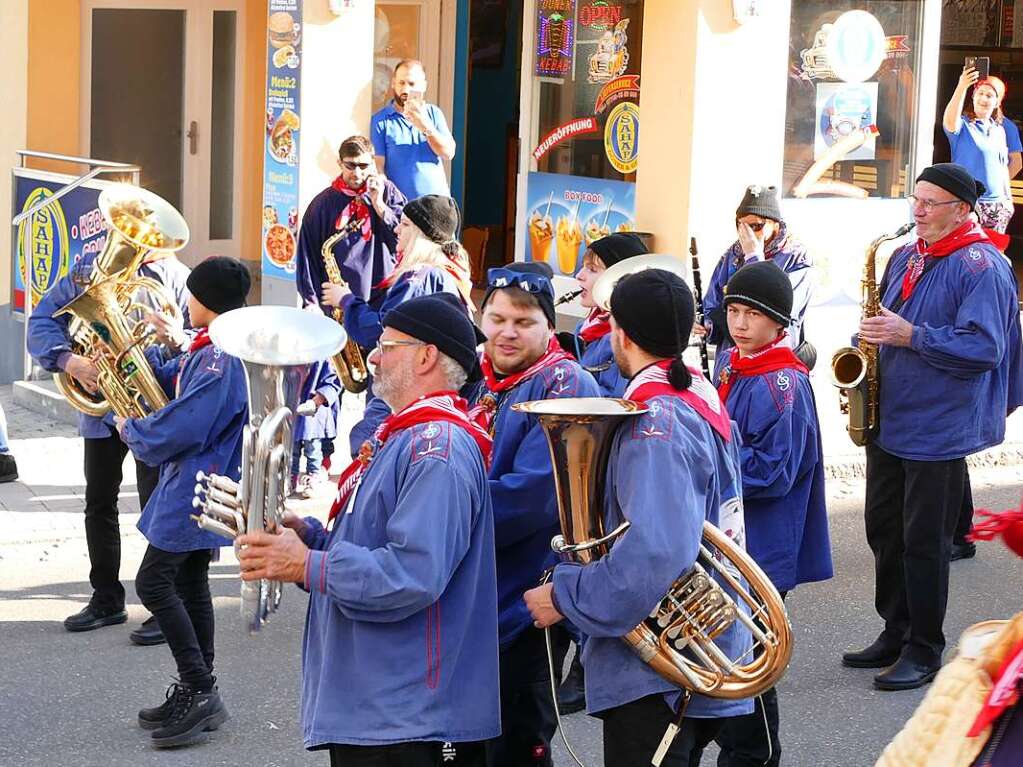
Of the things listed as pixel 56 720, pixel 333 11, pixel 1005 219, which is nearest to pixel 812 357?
pixel 56 720

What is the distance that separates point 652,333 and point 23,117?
9135 mm

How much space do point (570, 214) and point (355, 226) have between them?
4.09 m

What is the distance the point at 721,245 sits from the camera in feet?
38.0

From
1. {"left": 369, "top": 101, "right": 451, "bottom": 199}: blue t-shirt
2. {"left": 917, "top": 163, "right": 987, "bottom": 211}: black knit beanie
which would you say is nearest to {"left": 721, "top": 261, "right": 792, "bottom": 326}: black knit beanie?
{"left": 917, "top": 163, "right": 987, "bottom": 211}: black knit beanie

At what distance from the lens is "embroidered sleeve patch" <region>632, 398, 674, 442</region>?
12.8 feet

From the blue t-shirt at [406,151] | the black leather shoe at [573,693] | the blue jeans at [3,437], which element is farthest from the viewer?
the blue t-shirt at [406,151]

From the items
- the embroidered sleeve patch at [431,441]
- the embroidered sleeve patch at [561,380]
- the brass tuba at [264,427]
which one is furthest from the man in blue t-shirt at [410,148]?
the embroidered sleeve patch at [431,441]

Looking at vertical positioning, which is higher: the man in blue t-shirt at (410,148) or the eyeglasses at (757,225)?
the man in blue t-shirt at (410,148)

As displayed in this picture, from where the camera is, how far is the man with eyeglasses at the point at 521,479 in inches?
179

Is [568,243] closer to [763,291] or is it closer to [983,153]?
[983,153]

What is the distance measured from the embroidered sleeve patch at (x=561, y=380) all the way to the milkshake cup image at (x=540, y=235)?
8.02 m

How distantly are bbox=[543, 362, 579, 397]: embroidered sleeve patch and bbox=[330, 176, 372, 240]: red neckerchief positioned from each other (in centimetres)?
421

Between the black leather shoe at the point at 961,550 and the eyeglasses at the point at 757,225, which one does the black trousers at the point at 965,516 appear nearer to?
the black leather shoe at the point at 961,550

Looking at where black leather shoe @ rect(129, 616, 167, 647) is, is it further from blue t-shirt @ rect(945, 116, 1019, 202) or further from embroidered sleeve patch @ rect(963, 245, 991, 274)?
blue t-shirt @ rect(945, 116, 1019, 202)
